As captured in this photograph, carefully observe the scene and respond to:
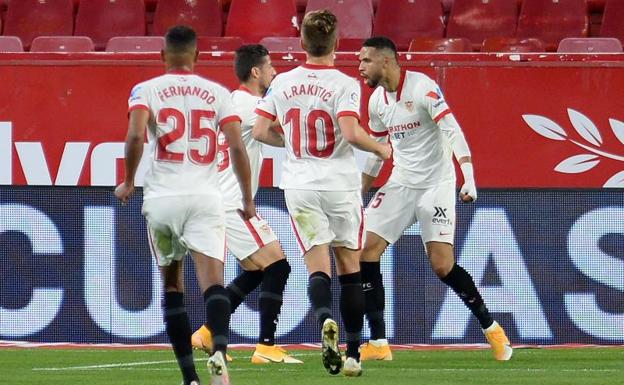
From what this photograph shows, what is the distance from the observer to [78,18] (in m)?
14.9

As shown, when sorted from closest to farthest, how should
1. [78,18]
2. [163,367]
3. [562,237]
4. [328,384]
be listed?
1. [328,384]
2. [163,367]
3. [562,237]
4. [78,18]

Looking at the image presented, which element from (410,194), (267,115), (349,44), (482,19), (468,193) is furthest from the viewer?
(482,19)

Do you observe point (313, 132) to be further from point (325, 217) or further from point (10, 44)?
point (10, 44)

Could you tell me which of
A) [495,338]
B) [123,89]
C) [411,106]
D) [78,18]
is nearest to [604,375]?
[495,338]

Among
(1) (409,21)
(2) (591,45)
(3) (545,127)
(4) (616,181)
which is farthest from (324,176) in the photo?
(1) (409,21)

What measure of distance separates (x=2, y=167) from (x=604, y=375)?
17.8ft

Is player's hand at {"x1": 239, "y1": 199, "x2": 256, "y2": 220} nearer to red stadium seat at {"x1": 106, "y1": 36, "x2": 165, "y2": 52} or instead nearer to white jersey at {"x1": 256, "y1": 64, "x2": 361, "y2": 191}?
white jersey at {"x1": 256, "y1": 64, "x2": 361, "y2": 191}

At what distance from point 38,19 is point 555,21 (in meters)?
5.29

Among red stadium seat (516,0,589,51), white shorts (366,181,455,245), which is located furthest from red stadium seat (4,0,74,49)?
white shorts (366,181,455,245)

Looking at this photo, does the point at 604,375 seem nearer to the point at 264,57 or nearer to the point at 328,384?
the point at 328,384

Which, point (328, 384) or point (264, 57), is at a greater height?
point (264, 57)

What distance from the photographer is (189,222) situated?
7.23 meters

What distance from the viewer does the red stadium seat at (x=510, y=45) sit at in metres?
13.3

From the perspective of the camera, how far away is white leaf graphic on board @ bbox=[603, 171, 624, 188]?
1154 cm
